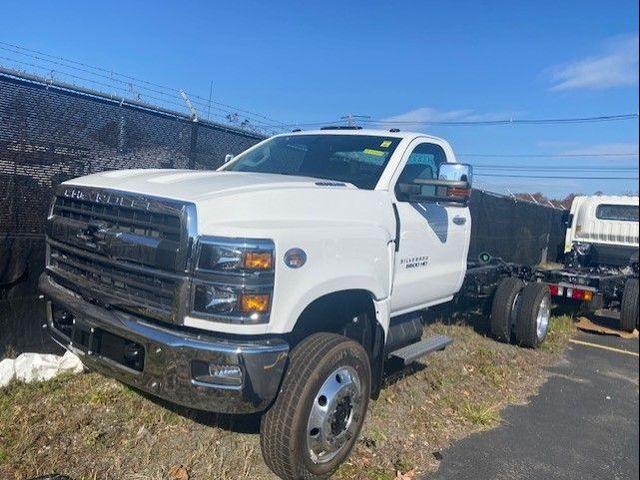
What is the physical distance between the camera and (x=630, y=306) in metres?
8.12

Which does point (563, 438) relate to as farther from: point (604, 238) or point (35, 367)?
point (604, 238)

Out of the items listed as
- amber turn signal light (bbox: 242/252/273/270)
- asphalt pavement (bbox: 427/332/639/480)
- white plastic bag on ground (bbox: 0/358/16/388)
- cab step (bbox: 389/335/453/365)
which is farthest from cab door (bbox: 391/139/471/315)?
white plastic bag on ground (bbox: 0/358/16/388)

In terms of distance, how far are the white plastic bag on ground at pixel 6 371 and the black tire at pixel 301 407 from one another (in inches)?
87.0

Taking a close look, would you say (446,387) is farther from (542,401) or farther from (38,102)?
(38,102)

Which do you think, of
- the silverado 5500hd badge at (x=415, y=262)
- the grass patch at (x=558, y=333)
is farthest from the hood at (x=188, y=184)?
the grass patch at (x=558, y=333)

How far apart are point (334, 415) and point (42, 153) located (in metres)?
3.26

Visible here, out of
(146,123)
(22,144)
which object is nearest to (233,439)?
(22,144)

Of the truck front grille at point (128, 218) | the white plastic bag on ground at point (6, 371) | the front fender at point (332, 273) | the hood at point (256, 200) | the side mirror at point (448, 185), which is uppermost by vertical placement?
the side mirror at point (448, 185)

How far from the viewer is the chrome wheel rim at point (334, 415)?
3.10 metres

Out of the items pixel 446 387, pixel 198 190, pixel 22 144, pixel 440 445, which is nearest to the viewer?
pixel 198 190

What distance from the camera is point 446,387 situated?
5.04m

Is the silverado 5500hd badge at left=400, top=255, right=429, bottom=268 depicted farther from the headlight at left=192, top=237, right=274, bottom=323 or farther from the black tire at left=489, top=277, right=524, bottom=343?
the black tire at left=489, top=277, right=524, bottom=343

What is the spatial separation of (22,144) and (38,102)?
383 millimetres

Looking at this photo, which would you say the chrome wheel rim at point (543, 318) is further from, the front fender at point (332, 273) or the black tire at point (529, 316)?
the front fender at point (332, 273)
